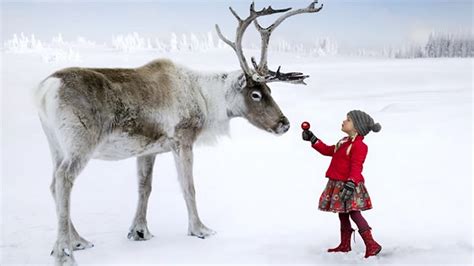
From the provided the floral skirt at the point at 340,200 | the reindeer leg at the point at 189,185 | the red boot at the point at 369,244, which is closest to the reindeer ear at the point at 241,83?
the reindeer leg at the point at 189,185

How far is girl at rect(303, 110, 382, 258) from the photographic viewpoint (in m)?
5.63

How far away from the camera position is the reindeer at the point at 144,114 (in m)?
5.70

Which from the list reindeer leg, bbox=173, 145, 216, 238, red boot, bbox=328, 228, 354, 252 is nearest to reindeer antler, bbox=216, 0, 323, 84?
reindeer leg, bbox=173, 145, 216, 238

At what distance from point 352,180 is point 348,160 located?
0.20 metres

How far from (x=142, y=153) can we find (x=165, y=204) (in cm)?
178

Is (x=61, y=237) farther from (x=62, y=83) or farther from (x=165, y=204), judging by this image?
(x=165, y=204)

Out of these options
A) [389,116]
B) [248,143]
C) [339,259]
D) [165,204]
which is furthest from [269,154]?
[339,259]

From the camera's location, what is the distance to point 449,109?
1467 cm

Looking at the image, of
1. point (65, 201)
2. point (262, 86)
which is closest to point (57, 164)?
point (65, 201)

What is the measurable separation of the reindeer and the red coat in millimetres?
1243

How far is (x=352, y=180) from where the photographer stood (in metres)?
5.61

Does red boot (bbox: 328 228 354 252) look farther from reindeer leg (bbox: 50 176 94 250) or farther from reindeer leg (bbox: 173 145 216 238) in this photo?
reindeer leg (bbox: 50 176 94 250)

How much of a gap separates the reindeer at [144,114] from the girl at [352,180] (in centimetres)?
126

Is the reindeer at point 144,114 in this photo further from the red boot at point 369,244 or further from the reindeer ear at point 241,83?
the red boot at point 369,244
